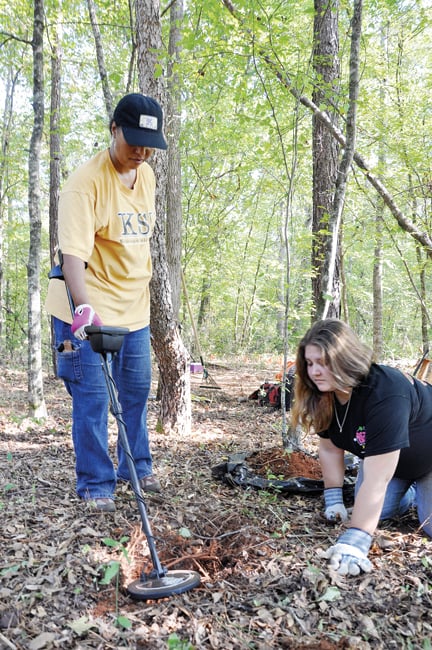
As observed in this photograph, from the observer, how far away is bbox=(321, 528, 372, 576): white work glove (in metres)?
2.14

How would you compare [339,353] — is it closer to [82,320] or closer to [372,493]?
[372,493]

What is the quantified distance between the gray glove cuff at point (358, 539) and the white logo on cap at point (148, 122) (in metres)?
2.20

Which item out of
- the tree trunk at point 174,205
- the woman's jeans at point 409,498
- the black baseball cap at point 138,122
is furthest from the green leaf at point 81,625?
the tree trunk at point 174,205

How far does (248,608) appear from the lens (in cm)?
192

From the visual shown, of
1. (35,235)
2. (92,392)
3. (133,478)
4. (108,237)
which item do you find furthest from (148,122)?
(35,235)

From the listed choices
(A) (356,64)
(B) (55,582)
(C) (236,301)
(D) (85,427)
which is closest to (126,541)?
(B) (55,582)

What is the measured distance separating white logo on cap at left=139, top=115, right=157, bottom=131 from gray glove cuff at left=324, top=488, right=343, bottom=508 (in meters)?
2.21

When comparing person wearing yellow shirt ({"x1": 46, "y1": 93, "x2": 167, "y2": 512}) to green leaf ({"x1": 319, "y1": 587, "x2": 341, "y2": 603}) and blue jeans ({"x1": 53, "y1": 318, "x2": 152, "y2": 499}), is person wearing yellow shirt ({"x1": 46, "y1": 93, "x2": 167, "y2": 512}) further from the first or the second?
green leaf ({"x1": 319, "y1": 587, "x2": 341, "y2": 603})

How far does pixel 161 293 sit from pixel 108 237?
167cm

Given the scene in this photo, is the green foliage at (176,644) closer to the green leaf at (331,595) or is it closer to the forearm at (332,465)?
the green leaf at (331,595)

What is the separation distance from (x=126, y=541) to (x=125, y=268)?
1433mm

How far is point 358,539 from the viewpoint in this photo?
2.24 metres

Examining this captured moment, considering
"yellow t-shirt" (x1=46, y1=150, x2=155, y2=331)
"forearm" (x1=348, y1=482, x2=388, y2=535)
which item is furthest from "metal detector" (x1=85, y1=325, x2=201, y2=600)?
"forearm" (x1=348, y1=482, x2=388, y2=535)

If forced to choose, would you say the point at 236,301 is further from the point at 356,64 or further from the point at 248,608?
the point at 248,608
